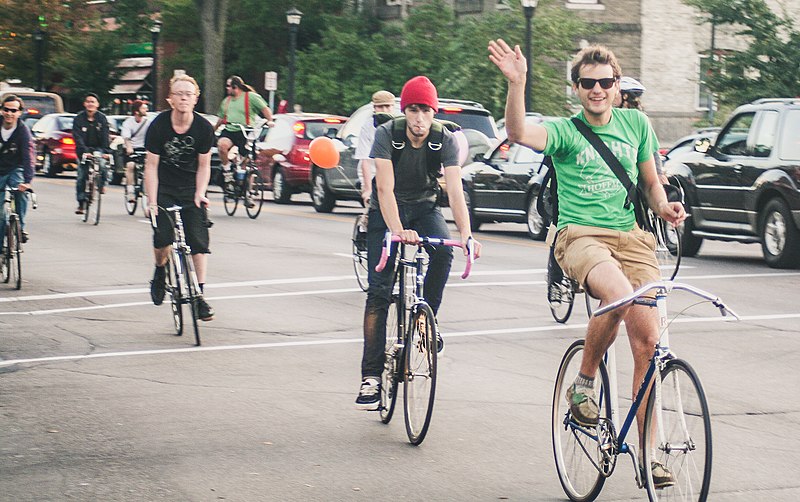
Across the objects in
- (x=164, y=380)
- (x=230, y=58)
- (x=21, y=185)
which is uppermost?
(x=230, y=58)

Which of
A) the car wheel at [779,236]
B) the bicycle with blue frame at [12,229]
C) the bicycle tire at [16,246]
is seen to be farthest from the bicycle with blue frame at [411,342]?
the car wheel at [779,236]

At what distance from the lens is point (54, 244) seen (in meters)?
19.3

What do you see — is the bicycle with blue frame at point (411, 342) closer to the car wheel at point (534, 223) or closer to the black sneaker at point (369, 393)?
the black sneaker at point (369, 393)

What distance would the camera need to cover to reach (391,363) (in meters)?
7.52

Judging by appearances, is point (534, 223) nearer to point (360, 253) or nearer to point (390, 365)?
point (360, 253)

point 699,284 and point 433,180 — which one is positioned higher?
point 433,180

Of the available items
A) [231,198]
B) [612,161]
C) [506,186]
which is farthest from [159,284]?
[231,198]

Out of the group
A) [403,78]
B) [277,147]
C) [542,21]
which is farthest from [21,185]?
[403,78]

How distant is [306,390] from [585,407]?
3.24 m

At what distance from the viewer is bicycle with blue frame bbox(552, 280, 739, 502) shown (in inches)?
200

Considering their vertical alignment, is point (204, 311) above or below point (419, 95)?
below

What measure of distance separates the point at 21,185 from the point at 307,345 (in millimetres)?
4956

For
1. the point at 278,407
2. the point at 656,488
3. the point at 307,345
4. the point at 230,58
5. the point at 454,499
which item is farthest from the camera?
the point at 230,58

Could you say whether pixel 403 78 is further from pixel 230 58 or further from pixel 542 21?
pixel 230 58
